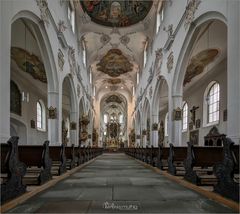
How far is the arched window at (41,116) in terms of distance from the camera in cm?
2273

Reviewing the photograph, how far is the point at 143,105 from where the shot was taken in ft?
88.4

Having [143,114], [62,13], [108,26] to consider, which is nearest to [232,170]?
[62,13]

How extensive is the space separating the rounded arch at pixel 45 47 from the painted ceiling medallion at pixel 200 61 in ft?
26.2

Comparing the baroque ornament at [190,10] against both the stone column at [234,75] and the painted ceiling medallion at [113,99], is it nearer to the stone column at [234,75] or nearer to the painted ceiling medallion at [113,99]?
the stone column at [234,75]

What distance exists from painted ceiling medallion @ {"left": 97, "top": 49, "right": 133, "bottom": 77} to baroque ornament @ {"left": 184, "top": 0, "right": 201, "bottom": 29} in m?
15.4

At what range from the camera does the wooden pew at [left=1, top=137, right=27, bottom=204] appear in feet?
14.6

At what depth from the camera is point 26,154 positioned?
641cm

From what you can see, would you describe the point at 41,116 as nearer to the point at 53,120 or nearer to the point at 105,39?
the point at 105,39

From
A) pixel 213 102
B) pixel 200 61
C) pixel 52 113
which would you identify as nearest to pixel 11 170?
pixel 52 113

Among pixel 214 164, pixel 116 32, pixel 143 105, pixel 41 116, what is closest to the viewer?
pixel 214 164

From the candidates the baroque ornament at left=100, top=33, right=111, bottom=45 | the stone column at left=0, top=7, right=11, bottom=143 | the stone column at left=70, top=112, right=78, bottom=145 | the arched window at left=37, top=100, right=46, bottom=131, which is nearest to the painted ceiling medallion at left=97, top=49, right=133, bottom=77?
the baroque ornament at left=100, top=33, right=111, bottom=45

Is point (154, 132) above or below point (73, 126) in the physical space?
below

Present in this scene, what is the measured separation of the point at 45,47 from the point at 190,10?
636 centimetres

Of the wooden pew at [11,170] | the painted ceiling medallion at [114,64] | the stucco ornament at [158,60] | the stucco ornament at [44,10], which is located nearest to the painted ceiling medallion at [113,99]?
the painted ceiling medallion at [114,64]
